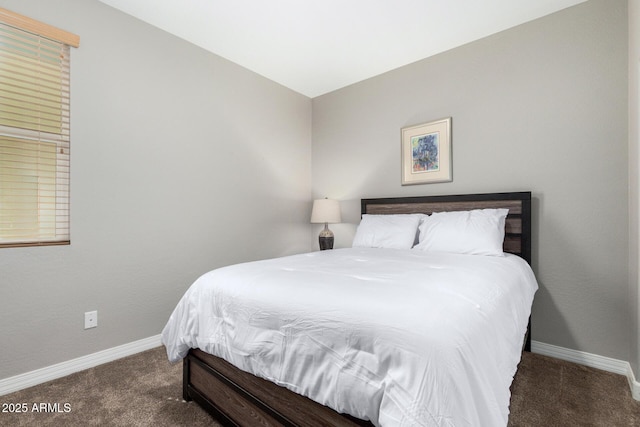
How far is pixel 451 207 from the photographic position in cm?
276

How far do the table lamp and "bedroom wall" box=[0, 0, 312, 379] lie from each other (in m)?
0.61

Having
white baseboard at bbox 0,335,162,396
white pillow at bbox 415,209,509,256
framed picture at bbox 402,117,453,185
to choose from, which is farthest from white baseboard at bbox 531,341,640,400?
white baseboard at bbox 0,335,162,396

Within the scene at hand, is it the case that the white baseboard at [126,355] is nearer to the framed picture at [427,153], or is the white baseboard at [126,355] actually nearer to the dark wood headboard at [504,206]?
the dark wood headboard at [504,206]

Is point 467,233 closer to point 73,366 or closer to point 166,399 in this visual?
point 166,399

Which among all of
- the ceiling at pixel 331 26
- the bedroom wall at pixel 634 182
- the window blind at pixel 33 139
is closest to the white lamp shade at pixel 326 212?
the ceiling at pixel 331 26

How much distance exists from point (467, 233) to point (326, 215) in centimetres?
152

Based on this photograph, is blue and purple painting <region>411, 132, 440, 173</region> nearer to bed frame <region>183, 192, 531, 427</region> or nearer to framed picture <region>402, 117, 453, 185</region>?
framed picture <region>402, 117, 453, 185</region>

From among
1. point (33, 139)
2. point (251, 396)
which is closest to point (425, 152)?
point (251, 396)

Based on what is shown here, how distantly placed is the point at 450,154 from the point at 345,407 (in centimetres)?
247

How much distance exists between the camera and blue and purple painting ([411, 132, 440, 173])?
2.93 metres

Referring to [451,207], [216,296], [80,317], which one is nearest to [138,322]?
[80,317]

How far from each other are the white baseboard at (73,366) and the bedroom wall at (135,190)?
0.15 ft

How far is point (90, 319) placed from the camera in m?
2.14

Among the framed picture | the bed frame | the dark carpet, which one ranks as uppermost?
the framed picture
